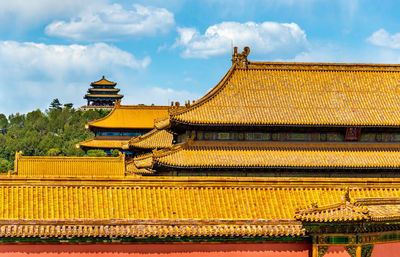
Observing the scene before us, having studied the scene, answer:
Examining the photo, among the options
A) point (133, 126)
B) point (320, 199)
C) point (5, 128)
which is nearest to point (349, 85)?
point (320, 199)

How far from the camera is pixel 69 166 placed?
161ft

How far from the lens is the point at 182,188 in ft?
64.7

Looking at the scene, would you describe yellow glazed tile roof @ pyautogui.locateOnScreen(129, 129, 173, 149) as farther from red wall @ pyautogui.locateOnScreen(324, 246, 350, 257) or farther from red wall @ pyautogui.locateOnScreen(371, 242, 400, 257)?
red wall @ pyautogui.locateOnScreen(324, 246, 350, 257)

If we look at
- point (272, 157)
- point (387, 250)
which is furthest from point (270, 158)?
point (387, 250)

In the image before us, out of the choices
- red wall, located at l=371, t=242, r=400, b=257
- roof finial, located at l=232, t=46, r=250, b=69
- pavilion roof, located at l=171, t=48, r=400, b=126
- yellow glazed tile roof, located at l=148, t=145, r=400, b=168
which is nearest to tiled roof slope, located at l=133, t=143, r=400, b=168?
yellow glazed tile roof, located at l=148, t=145, r=400, b=168

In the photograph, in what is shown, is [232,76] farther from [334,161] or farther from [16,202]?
[16,202]

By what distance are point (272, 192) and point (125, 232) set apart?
4909 mm

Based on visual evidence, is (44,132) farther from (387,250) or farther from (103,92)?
(387,250)

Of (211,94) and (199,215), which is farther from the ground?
(211,94)

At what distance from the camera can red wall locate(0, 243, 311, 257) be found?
17.5m

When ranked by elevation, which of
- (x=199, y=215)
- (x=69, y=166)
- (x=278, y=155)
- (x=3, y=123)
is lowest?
(x=199, y=215)

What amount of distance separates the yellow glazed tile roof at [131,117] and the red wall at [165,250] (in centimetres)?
5365

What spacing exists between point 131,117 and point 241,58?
1498 inches

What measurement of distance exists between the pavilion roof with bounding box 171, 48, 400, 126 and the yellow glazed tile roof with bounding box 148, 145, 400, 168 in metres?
1.48
